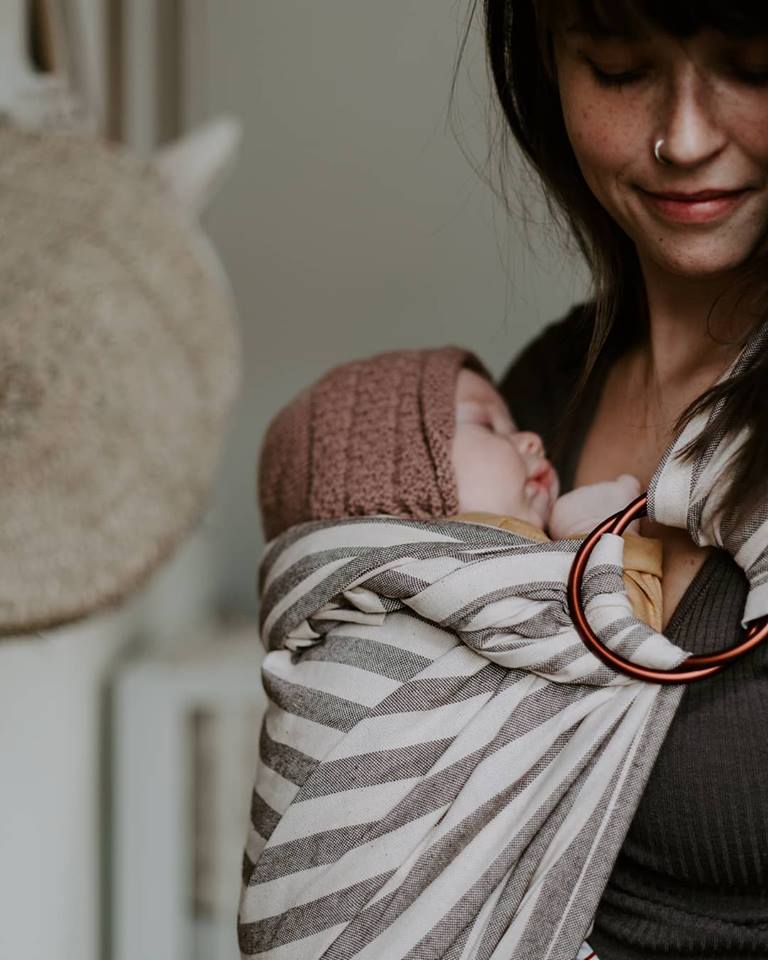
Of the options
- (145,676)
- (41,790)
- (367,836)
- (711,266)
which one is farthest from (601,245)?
(145,676)

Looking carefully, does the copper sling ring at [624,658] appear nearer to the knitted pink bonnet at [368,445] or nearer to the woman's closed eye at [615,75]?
the knitted pink bonnet at [368,445]

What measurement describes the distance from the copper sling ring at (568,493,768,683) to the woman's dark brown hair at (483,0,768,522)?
73 millimetres

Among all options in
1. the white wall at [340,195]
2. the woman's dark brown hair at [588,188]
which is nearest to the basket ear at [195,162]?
the woman's dark brown hair at [588,188]

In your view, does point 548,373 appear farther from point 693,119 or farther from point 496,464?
point 693,119

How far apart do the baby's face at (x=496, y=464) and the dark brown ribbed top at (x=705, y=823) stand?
0.20m

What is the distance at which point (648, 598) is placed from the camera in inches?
35.5

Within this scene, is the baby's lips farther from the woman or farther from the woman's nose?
the woman's nose

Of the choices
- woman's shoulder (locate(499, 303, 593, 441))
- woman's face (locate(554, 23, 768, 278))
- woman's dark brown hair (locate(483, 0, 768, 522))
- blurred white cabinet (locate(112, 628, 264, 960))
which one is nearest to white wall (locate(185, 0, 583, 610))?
blurred white cabinet (locate(112, 628, 264, 960))

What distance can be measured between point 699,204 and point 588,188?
0.72 ft

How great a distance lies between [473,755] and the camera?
0.86 meters

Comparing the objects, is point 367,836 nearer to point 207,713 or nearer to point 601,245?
point 601,245

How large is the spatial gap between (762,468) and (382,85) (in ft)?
6.05

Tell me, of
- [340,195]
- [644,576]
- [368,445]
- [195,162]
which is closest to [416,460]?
[368,445]

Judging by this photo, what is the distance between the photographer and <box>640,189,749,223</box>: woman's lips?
2.89ft
